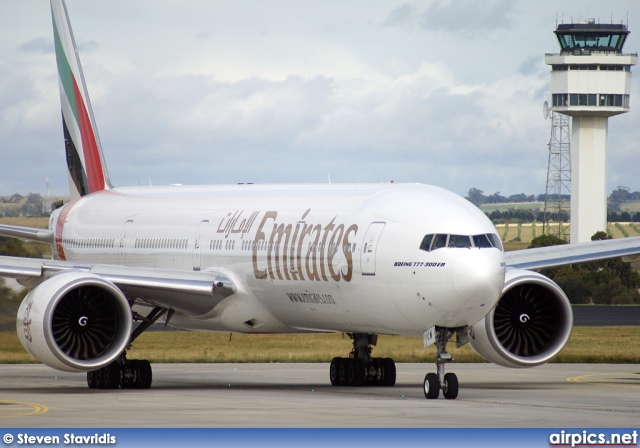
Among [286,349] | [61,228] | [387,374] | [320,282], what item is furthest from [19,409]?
[286,349]

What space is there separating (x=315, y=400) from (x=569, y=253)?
342 inches

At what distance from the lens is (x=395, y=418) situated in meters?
22.0

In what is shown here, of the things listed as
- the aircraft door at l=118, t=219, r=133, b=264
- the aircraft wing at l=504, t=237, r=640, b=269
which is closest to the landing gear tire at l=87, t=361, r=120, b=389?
the aircraft door at l=118, t=219, r=133, b=264

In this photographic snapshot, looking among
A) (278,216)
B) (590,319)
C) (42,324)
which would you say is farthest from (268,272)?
(590,319)

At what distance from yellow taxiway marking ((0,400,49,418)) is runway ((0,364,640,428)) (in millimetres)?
17

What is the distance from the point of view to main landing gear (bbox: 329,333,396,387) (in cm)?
3094

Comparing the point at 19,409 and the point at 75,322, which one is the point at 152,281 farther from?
the point at 19,409

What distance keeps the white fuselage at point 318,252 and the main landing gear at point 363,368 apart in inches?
58.4

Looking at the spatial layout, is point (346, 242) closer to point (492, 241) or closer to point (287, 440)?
point (492, 241)

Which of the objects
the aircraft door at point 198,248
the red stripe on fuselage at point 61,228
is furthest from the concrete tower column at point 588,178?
the aircraft door at point 198,248

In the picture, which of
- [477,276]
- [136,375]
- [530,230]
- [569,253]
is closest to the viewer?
[477,276]

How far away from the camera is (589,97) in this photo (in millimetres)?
105625

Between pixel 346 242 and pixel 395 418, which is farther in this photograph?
pixel 346 242

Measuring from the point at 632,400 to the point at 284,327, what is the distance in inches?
317
